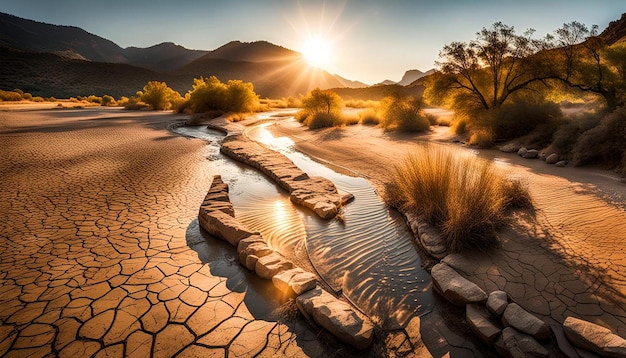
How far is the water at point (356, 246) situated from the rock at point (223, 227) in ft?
1.49

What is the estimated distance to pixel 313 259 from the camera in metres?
3.89

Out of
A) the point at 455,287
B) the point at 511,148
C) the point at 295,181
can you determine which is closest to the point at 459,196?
the point at 455,287

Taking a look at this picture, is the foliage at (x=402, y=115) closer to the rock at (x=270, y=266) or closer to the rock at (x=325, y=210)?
the rock at (x=325, y=210)

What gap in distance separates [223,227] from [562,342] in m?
4.04

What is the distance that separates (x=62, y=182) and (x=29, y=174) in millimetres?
1352

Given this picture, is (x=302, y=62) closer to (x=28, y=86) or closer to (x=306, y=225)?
(x=28, y=86)

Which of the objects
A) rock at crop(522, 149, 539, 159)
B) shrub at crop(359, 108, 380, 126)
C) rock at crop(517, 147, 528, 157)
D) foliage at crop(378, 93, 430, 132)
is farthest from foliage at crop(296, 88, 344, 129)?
rock at crop(522, 149, 539, 159)

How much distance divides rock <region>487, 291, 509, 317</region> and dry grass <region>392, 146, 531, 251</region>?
967 millimetres

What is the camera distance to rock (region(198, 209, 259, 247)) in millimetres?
4129

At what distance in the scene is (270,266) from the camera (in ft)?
11.0

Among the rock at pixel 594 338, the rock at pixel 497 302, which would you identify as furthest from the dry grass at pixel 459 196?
the rock at pixel 594 338

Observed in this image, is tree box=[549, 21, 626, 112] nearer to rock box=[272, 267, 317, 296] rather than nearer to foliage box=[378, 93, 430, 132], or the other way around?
foliage box=[378, 93, 430, 132]

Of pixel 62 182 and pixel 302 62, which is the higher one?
pixel 302 62

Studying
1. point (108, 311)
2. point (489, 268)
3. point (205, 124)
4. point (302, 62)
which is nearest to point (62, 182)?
point (108, 311)
